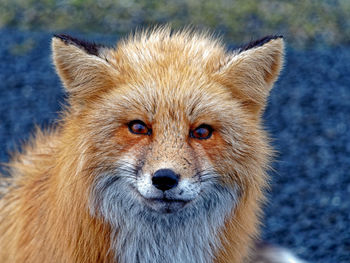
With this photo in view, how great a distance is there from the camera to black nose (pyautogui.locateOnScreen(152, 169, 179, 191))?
3148 millimetres

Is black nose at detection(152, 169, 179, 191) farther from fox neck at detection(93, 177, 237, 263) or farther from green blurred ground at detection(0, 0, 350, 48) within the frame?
green blurred ground at detection(0, 0, 350, 48)

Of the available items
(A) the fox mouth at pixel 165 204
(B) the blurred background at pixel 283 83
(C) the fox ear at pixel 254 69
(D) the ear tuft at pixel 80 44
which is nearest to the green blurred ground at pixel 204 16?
(B) the blurred background at pixel 283 83

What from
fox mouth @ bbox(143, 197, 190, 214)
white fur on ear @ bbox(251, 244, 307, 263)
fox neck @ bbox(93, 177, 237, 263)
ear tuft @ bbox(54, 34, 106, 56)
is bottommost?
white fur on ear @ bbox(251, 244, 307, 263)

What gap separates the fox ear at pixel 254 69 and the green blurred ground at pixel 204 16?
8.18 meters

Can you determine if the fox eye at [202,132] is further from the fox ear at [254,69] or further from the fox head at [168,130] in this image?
the fox ear at [254,69]

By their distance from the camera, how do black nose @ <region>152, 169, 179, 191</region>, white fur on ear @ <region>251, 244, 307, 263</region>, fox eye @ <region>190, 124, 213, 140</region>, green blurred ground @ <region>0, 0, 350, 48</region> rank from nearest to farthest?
black nose @ <region>152, 169, 179, 191</region>, fox eye @ <region>190, 124, 213, 140</region>, white fur on ear @ <region>251, 244, 307, 263</region>, green blurred ground @ <region>0, 0, 350, 48</region>

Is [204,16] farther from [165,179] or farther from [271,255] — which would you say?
[165,179]

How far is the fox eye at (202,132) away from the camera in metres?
3.46

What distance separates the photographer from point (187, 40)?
395 centimetres

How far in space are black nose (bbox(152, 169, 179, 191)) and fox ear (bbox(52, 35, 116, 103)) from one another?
799 millimetres

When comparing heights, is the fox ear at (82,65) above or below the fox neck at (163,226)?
above

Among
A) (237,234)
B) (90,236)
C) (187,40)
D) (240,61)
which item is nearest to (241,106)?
(240,61)

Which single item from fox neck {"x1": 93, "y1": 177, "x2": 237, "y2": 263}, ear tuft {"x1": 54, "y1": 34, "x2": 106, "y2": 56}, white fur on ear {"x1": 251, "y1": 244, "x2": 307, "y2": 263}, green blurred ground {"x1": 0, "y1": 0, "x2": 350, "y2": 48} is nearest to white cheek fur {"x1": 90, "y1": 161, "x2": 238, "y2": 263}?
fox neck {"x1": 93, "y1": 177, "x2": 237, "y2": 263}

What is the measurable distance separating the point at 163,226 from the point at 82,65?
1.24 meters
